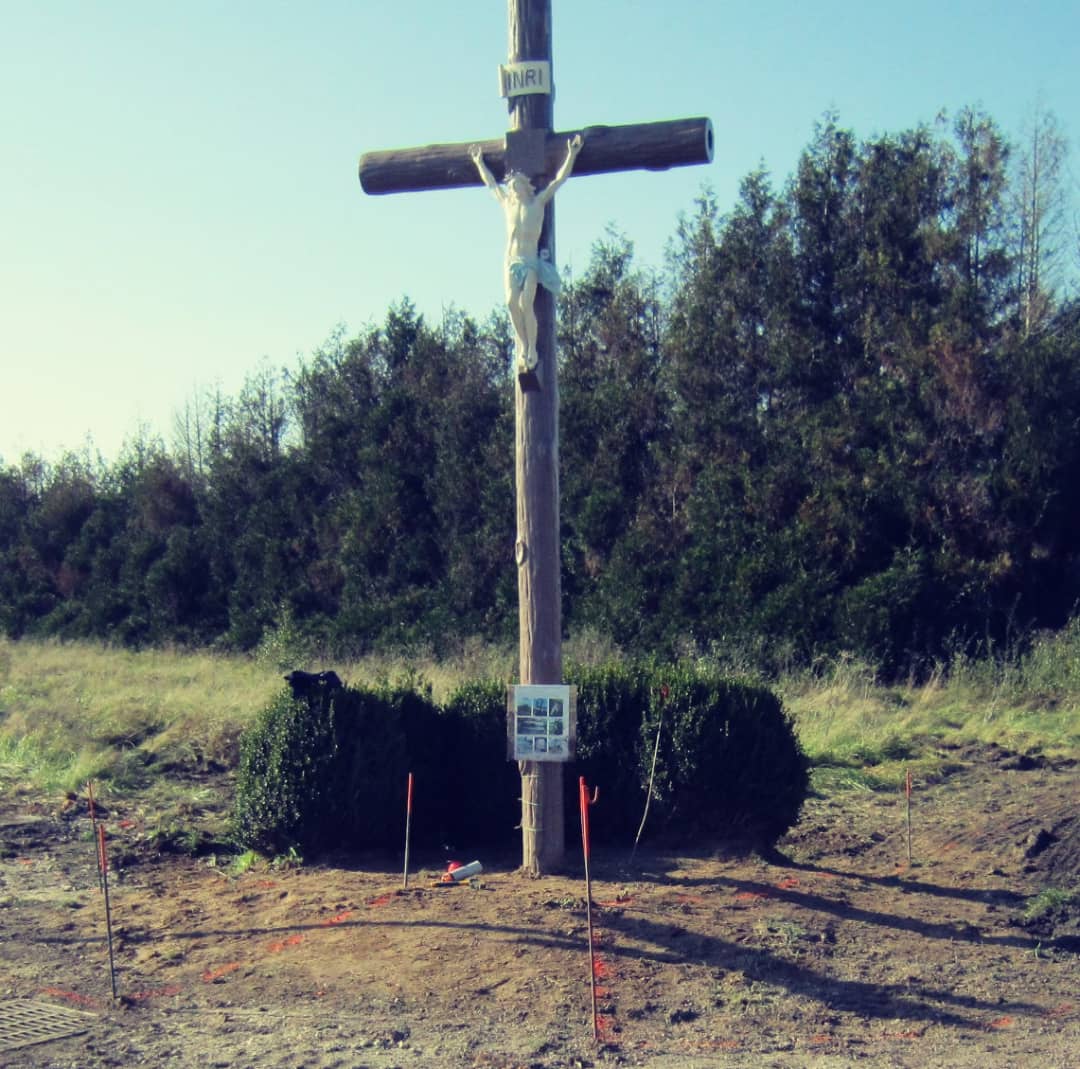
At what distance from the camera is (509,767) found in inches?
340

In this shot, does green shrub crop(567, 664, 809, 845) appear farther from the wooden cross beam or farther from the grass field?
the wooden cross beam

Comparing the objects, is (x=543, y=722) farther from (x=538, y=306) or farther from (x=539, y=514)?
(x=538, y=306)

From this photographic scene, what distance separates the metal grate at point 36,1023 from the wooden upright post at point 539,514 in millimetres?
2714

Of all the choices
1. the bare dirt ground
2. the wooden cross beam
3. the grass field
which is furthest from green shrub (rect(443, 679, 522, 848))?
the wooden cross beam

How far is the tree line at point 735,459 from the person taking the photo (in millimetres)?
17672

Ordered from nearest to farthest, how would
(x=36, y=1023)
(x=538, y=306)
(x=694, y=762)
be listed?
(x=36, y=1023) < (x=538, y=306) < (x=694, y=762)

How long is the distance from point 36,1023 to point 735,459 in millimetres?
16040

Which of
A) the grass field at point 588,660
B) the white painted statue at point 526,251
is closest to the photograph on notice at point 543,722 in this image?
the white painted statue at point 526,251

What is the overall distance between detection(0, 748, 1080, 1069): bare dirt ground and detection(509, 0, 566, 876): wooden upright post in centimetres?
38

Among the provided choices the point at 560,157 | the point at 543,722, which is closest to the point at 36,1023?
the point at 543,722

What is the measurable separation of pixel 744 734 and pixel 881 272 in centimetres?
1399

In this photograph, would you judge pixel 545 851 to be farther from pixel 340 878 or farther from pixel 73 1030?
pixel 73 1030

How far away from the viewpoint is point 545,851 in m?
7.61

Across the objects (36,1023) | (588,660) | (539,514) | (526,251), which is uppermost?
(526,251)
